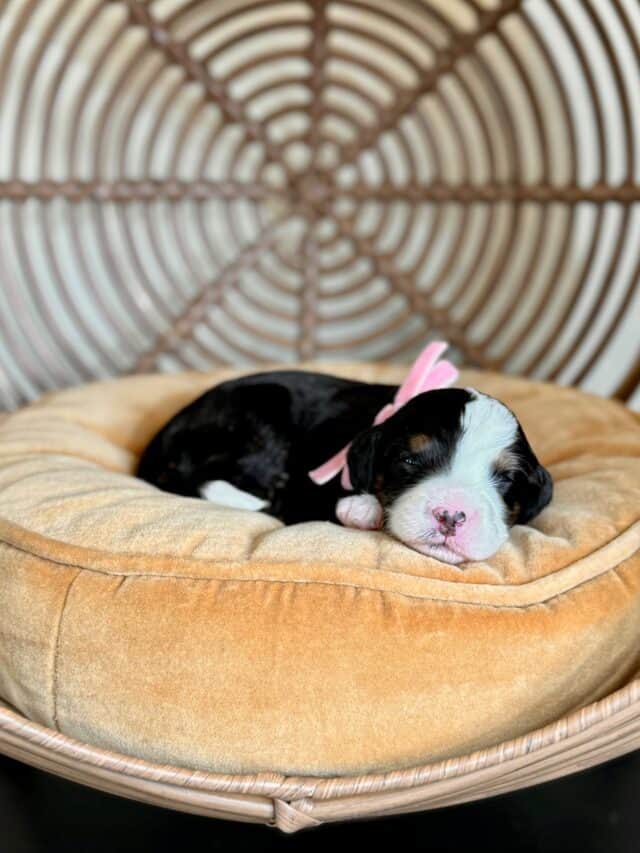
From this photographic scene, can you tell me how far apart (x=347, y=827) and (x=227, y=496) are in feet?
2.25

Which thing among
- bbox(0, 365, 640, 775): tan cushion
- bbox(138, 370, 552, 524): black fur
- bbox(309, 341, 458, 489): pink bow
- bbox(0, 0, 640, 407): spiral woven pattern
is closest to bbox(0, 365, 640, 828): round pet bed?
bbox(0, 365, 640, 775): tan cushion

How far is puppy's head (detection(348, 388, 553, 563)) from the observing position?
150 cm

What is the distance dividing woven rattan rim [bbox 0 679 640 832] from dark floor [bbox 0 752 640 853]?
0.30 metres

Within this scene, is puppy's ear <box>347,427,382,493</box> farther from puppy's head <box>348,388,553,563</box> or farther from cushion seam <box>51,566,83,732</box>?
cushion seam <box>51,566,83,732</box>

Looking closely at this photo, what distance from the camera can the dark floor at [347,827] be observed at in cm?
166

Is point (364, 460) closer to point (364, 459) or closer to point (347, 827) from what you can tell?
point (364, 459)

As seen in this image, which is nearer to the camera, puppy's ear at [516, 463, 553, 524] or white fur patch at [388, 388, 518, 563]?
white fur patch at [388, 388, 518, 563]

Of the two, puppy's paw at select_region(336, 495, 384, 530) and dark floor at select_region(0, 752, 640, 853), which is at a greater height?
puppy's paw at select_region(336, 495, 384, 530)

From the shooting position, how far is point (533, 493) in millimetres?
1701

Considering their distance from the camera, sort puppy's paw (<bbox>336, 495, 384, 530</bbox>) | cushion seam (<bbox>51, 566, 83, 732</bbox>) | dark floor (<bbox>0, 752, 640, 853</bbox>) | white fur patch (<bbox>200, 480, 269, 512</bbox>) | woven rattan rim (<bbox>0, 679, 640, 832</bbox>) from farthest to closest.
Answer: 1. white fur patch (<bbox>200, 480, 269, 512</bbox>)
2. puppy's paw (<bbox>336, 495, 384, 530</bbox>)
3. dark floor (<bbox>0, 752, 640, 853</bbox>)
4. cushion seam (<bbox>51, 566, 83, 732</bbox>)
5. woven rattan rim (<bbox>0, 679, 640, 832</bbox>)

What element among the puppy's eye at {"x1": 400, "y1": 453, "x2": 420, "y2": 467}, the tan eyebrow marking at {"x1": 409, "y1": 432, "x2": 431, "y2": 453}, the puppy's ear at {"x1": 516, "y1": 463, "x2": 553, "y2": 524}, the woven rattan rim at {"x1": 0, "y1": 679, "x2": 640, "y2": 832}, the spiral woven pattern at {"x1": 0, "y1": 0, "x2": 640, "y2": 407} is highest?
the spiral woven pattern at {"x1": 0, "y1": 0, "x2": 640, "y2": 407}

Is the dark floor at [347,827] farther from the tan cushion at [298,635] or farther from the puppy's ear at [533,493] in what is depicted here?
the puppy's ear at [533,493]

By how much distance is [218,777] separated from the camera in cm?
132

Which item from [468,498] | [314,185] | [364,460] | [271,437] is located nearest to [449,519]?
[468,498]
